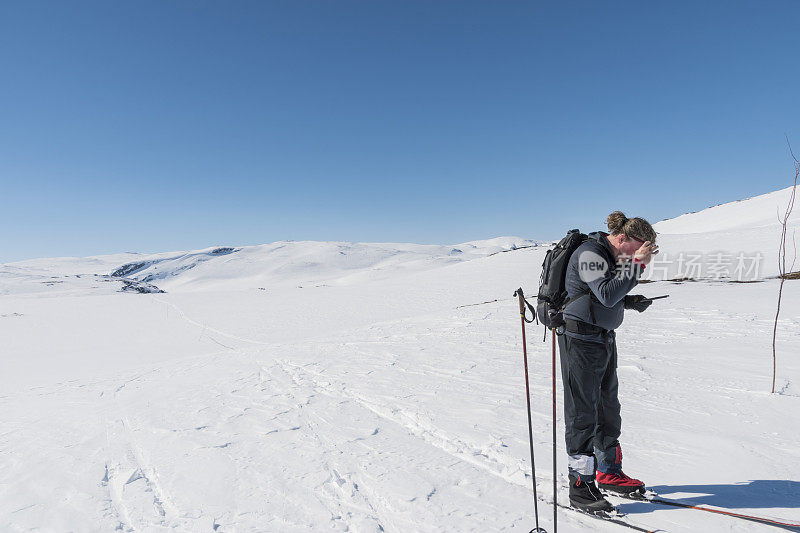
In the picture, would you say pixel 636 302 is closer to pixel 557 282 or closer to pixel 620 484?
pixel 557 282

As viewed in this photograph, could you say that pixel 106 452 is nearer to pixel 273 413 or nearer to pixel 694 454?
pixel 273 413

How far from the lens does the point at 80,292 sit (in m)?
38.0

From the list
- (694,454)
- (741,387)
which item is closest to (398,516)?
(694,454)

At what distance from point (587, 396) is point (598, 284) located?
88cm

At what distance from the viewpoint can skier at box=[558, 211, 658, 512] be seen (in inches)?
111

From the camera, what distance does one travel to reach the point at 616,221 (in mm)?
3035

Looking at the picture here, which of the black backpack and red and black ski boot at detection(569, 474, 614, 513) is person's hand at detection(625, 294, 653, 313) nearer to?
the black backpack

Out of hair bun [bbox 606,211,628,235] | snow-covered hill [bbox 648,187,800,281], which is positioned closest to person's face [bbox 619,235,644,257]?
hair bun [bbox 606,211,628,235]

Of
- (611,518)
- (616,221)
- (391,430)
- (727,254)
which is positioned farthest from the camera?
(727,254)

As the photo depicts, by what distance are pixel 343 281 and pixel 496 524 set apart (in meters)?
56.2

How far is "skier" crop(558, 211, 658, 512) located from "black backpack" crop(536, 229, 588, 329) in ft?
0.18

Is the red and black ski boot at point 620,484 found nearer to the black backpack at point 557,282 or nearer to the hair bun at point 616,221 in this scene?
the black backpack at point 557,282

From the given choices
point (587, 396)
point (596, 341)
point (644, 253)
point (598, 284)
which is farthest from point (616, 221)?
point (587, 396)

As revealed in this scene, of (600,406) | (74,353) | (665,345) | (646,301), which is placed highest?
(646,301)
